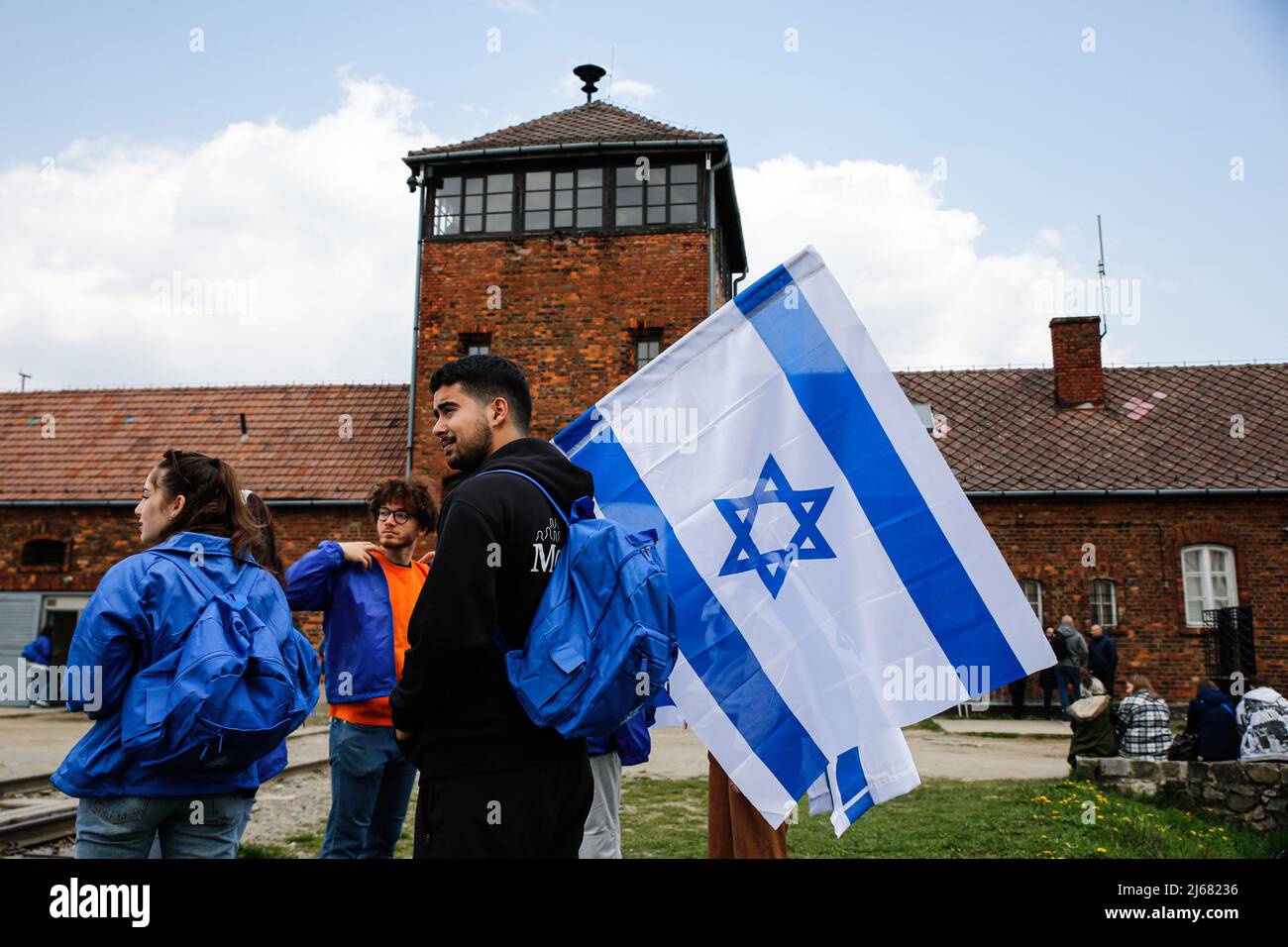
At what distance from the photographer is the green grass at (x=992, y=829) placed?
6.54 metres

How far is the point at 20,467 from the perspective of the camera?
21312 millimetres

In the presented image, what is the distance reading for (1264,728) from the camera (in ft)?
27.4

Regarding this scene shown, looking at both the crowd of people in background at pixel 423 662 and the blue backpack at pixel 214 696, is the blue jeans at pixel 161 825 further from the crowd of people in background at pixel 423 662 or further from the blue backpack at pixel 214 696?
the blue backpack at pixel 214 696

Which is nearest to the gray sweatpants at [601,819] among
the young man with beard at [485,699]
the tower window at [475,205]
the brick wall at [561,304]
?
the young man with beard at [485,699]

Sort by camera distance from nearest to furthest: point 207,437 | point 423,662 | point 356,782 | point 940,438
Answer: point 423,662 < point 356,782 < point 940,438 < point 207,437

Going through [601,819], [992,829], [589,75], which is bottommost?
[992,829]

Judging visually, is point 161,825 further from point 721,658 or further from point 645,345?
point 645,345

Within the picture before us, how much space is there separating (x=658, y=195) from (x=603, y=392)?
4.18m

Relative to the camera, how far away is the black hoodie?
2.37 metres

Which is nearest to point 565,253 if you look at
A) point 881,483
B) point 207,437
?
point 207,437

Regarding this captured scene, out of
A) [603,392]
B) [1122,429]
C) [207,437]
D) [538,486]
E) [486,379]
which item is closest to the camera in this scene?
[538,486]

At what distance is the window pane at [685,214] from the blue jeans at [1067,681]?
10.8 m
